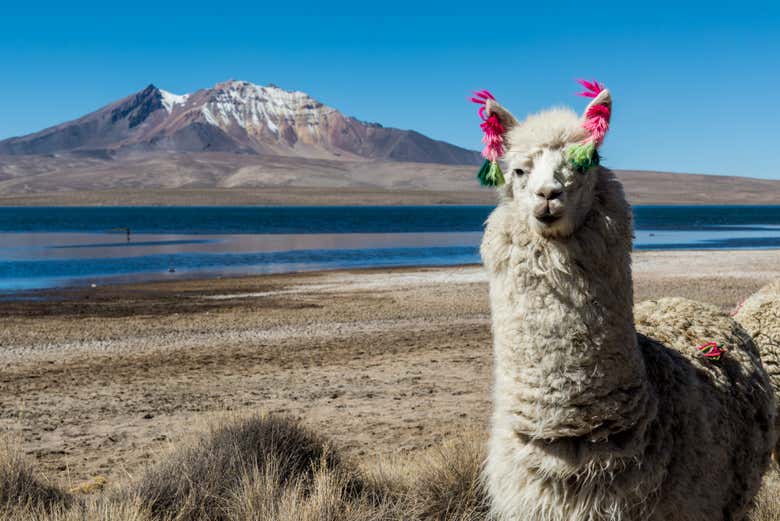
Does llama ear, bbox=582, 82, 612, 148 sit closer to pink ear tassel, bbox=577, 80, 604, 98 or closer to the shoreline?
pink ear tassel, bbox=577, 80, 604, 98

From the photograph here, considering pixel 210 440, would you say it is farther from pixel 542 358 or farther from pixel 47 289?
pixel 47 289

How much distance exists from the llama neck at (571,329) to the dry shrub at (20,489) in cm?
282

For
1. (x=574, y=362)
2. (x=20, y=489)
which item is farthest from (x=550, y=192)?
(x=20, y=489)

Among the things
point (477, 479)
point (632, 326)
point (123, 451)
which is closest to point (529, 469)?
point (632, 326)

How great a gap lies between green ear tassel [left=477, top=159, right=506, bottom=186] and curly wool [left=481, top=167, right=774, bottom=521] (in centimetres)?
10

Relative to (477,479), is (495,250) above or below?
above

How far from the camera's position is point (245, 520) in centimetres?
436

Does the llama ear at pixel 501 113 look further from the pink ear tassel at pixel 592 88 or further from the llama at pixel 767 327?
the llama at pixel 767 327

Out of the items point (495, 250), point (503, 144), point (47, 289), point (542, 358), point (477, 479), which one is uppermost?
point (503, 144)

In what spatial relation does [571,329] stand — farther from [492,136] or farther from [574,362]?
[492,136]

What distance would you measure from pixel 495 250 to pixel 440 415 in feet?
18.2

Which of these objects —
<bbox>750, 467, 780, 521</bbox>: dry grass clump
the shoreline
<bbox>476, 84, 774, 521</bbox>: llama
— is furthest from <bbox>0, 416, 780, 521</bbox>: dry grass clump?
the shoreline

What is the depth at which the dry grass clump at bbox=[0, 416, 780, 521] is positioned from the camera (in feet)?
14.2

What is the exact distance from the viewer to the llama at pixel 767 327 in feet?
16.0
